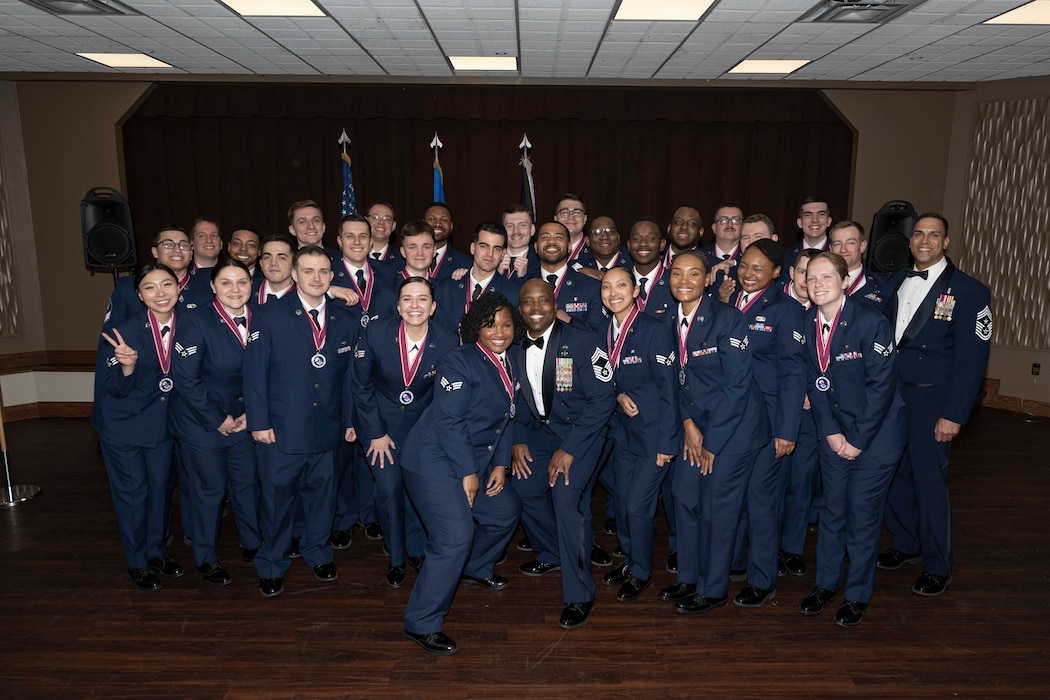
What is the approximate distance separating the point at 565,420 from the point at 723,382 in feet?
2.64

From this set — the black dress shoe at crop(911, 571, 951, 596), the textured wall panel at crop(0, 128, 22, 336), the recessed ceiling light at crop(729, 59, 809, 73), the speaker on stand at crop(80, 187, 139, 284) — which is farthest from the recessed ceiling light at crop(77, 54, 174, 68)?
the black dress shoe at crop(911, 571, 951, 596)

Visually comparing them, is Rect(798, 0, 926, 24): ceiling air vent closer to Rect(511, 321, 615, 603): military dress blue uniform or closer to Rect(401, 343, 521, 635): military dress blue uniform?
Rect(511, 321, 615, 603): military dress blue uniform

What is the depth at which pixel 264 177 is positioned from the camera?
8.78 meters

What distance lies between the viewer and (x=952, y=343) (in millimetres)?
3857

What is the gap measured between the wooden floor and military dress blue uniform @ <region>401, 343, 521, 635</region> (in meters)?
0.31

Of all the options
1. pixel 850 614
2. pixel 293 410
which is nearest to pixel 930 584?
pixel 850 614

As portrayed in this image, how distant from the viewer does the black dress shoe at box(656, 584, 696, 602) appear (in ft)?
12.4

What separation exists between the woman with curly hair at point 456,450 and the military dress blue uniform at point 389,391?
16.4 inches

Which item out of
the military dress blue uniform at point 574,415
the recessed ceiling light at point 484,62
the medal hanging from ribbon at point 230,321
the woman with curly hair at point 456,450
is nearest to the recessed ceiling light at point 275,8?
the recessed ceiling light at point 484,62

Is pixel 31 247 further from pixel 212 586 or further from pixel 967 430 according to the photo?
pixel 967 430

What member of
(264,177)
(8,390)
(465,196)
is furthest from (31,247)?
(465,196)

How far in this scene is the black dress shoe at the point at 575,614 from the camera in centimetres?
353

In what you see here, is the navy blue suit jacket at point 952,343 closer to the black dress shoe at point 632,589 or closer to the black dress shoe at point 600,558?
the black dress shoe at point 632,589

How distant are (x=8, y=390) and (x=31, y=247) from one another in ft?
5.91
